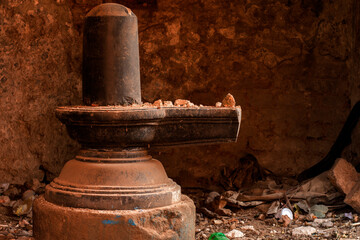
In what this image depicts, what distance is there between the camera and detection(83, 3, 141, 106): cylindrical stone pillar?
255 cm

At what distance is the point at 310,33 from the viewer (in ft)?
15.3

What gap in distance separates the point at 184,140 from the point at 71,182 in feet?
1.98

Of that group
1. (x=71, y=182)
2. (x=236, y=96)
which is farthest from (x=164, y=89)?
(x=71, y=182)

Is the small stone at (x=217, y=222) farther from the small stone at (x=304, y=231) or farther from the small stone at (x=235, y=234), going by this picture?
the small stone at (x=304, y=231)

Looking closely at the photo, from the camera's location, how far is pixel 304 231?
141 inches

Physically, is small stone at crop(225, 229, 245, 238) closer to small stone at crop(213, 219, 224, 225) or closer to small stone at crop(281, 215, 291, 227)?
small stone at crop(213, 219, 224, 225)

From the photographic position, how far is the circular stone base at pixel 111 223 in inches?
92.3

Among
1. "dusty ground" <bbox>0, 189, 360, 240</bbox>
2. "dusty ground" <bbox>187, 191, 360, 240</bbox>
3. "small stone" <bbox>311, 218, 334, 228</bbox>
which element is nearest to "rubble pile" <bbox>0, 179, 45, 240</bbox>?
"dusty ground" <bbox>0, 189, 360, 240</bbox>

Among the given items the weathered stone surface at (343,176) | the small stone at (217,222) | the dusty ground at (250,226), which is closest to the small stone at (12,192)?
the dusty ground at (250,226)

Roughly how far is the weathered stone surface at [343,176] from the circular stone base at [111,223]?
191 cm

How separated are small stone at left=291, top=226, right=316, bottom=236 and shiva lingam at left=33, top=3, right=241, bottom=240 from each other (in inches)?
48.6

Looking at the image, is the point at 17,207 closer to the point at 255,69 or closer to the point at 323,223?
the point at 323,223

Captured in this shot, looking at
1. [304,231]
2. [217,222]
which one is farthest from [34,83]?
[304,231]

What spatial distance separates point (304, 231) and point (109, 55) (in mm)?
1945
